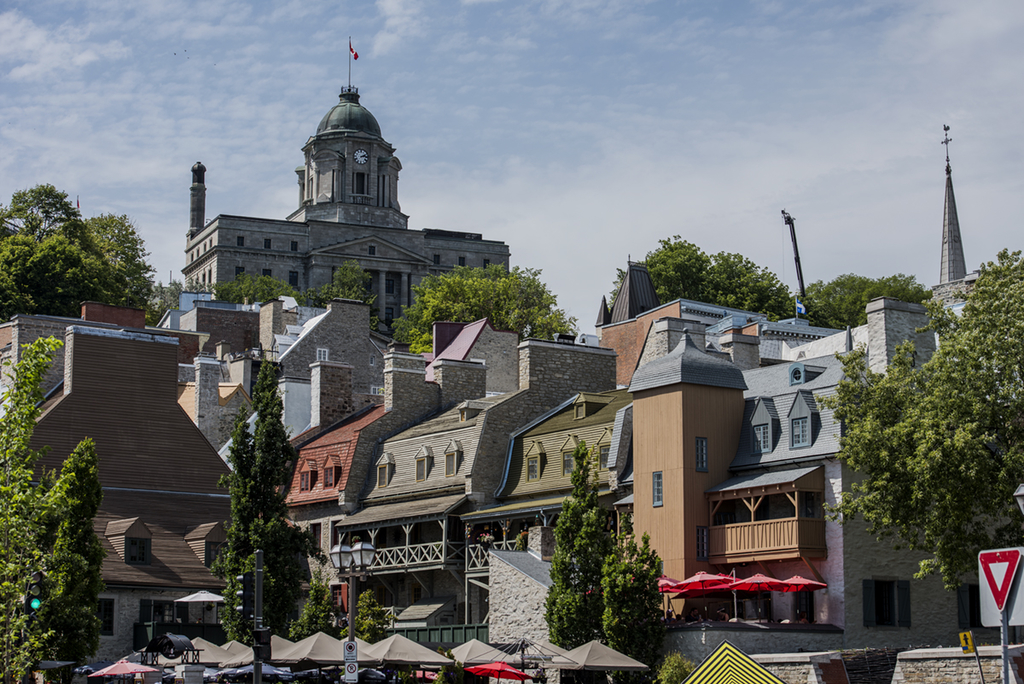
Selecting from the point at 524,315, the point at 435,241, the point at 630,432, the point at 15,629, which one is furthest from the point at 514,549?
the point at 435,241

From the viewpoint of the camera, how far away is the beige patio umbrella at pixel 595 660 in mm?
31188

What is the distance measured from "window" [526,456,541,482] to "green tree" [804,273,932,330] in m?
46.6

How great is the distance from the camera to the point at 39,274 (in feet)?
284

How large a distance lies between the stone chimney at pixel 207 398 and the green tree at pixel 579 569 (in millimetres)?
28284

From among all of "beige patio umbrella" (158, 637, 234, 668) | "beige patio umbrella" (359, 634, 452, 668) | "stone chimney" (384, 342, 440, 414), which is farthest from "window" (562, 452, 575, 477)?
"beige patio umbrella" (158, 637, 234, 668)

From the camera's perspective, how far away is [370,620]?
4172 centimetres

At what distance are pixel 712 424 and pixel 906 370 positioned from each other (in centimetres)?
618

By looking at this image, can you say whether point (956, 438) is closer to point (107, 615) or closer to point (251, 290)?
point (107, 615)

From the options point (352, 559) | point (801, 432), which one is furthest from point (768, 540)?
point (352, 559)

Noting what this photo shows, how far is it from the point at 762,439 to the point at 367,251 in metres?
118

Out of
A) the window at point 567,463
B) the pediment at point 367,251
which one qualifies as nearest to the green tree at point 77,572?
the window at point 567,463

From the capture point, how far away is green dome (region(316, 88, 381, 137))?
161125 mm

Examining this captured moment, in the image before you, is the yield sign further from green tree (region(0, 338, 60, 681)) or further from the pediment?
the pediment

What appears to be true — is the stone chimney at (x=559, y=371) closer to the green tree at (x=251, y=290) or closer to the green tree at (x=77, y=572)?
the green tree at (x=77, y=572)
